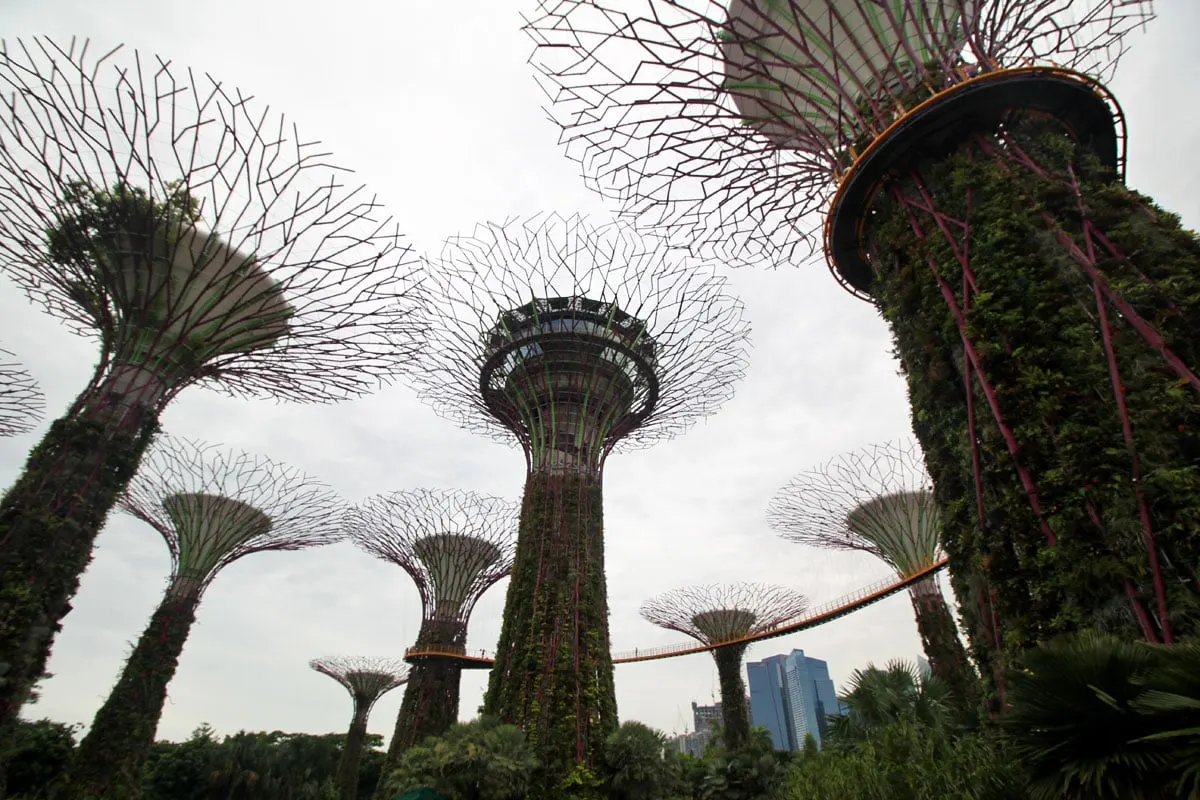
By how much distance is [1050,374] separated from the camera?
4.70 m

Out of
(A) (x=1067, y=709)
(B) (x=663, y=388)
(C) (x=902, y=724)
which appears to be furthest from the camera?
(B) (x=663, y=388)

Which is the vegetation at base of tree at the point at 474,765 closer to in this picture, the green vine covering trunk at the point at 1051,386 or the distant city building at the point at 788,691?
the green vine covering trunk at the point at 1051,386

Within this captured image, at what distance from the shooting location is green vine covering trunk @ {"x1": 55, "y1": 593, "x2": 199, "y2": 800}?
44.8 feet

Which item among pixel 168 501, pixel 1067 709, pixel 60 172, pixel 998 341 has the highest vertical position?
pixel 168 501

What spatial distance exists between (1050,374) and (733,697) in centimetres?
2498

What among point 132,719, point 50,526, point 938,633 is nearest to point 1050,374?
point 50,526

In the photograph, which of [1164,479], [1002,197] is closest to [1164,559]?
[1164,479]

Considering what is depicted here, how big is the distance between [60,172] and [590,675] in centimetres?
1157

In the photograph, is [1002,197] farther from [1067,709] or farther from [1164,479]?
[1067,709]

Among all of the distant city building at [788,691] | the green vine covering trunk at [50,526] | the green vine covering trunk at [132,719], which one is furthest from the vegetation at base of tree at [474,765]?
the distant city building at [788,691]

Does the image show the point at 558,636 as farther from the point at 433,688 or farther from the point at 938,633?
the point at 938,633

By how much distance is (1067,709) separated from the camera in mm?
2887

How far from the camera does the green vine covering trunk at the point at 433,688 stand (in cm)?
2150

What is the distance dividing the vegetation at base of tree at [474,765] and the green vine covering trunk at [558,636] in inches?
31.8
